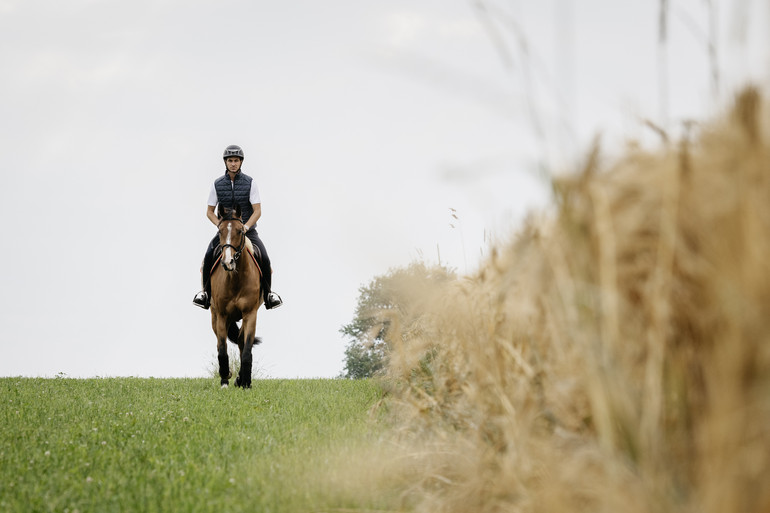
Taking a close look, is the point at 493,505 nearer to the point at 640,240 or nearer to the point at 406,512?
the point at 406,512

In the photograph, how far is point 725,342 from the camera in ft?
6.01

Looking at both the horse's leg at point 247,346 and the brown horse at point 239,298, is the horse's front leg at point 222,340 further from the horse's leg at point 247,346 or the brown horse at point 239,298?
the horse's leg at point 247,346

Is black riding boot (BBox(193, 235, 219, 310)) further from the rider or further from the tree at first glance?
the tree

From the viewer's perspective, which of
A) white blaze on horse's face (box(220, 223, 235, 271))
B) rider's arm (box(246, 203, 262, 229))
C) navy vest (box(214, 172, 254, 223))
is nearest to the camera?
white blaze on horse's face (box(220, 223, 235, 271))

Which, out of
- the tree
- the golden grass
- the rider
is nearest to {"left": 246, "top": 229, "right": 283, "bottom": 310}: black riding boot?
the rider

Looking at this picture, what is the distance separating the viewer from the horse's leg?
12565 millimetres

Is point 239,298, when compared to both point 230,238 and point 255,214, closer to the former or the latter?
point 230,238

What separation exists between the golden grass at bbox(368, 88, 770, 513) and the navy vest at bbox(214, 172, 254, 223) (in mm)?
11485

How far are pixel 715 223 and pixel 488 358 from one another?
2108mm

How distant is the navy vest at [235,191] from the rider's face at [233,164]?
5.3 inches

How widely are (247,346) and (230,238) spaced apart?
2.27m

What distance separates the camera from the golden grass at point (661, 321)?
1737mm

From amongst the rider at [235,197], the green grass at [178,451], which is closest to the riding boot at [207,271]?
the rider at [235,197]

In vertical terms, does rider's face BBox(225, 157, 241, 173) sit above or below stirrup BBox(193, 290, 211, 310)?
above
